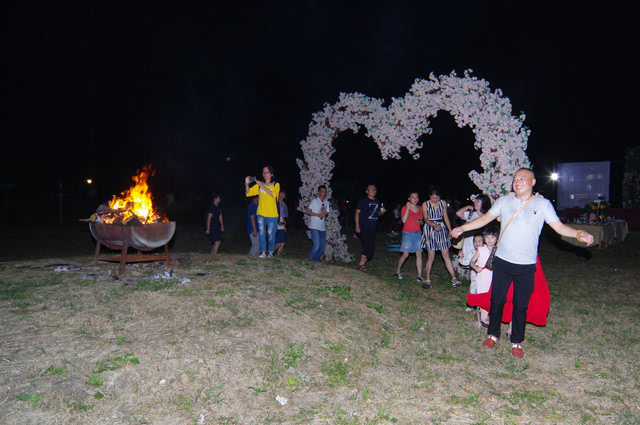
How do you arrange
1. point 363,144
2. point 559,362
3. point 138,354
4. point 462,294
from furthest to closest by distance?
point 363,144 → point 462,294 → point 559,362 → point 138,354

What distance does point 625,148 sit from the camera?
94.2 feet

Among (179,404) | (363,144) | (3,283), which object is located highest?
(363,144)

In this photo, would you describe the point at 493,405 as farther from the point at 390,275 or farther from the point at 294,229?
the point at 294,229

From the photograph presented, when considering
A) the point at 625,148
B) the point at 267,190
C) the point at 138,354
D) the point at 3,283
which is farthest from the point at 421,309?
the point at 625,148

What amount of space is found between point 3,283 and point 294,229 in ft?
57.9

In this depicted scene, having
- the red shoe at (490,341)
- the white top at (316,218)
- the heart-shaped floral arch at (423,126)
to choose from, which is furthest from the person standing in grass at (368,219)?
the red shoe at (490,341)

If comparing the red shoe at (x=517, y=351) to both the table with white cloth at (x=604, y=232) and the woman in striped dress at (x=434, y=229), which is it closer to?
the woman in striped dress at (x=434, y=229)

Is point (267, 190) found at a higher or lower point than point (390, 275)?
higher

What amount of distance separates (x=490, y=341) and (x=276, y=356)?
2887mm

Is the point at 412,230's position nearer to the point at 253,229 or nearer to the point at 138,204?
the point at 253,229

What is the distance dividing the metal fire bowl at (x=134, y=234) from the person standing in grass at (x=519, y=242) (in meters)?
4.76

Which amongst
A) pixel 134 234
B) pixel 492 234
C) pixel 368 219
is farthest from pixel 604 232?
pixel 134 234

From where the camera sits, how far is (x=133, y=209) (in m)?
7.64

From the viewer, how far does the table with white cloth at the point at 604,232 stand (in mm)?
15627
